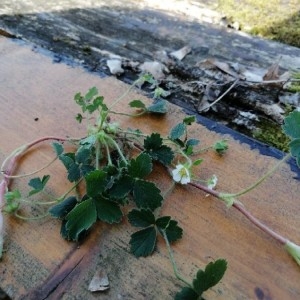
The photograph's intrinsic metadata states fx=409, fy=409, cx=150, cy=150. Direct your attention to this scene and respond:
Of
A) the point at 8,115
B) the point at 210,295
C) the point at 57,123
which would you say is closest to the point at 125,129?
the point at 57,123

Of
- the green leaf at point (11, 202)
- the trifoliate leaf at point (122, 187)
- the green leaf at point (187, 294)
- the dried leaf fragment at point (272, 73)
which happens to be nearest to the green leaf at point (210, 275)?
the green leaf at point (187, 294)

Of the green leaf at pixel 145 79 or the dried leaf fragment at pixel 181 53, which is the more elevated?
the green leaf at pixel 145 79

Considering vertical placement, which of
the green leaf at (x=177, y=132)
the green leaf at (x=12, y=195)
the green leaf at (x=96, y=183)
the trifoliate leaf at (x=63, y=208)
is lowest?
the green leaf at (x=12, y=195)

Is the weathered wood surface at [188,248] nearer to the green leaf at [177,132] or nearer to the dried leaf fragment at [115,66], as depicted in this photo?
the green leaf at [177,132]

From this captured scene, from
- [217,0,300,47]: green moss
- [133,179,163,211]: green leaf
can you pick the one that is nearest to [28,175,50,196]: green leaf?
[133,179,163,211]: green leaf

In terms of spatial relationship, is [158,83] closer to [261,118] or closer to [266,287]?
[261,118]

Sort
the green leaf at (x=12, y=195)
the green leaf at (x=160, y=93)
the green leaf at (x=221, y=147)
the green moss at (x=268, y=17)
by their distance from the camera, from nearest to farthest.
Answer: the green leaf at (x=12, y=195) < the green leaf at (x=221, y=147) < the green leaf at (x=160, y=93) < the green moss at (x=268, y=17)

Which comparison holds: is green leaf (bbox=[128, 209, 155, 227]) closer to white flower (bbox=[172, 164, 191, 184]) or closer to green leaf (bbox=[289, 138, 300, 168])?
white flower (bbox=[172, 164, 191, 184])
